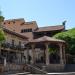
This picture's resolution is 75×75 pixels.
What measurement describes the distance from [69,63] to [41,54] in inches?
480

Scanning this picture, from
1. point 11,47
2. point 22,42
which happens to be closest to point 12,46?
point 11,47

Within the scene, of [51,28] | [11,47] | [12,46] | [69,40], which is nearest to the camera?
[11,47]

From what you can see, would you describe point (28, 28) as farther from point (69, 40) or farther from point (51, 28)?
point (69, 40)

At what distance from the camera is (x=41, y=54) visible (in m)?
59.8

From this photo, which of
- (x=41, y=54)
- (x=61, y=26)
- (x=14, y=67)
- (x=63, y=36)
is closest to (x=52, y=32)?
(x=61, y=26)

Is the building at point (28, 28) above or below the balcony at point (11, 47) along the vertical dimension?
above

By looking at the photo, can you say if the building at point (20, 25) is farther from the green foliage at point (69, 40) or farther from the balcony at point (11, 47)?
the green foliage at point (69, 40)

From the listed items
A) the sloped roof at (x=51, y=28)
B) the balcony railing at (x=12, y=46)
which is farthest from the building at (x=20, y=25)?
the balcony railing at (x=12, y=46)

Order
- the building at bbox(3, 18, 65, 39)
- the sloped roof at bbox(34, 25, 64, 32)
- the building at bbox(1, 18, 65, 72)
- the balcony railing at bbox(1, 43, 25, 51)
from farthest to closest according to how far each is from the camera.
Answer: the building at bbox(3, 18, 65, 39), the sloped roof at bbox(34, 25, 64, 32), the building at bbox(1, 18, 65, 72), the balcony railing at bbox(1, 43, 25, 51)

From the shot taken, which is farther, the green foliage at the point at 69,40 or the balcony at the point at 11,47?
the green foliage at the point at 69,40

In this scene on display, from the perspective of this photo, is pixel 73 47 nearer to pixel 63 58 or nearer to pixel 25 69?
pixel 63 58

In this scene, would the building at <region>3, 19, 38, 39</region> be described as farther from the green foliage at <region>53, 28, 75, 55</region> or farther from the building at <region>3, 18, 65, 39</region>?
the green foliage at <region>53, 28, 75, 55</region>

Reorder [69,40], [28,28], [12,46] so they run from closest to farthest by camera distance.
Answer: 1. [12,46]
2. [69,40]
3. [28,28]

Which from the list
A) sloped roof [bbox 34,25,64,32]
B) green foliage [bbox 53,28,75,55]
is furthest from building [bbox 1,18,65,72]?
green foliage [bbox 53,28,75,55]
